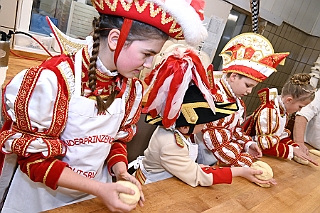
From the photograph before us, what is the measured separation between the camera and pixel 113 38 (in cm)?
64

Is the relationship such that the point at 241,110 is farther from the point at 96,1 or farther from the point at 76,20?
the point at 76,20

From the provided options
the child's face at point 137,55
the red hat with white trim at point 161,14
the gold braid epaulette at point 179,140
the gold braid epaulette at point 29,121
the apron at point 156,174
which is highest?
the red hat with white trim at point 161,14

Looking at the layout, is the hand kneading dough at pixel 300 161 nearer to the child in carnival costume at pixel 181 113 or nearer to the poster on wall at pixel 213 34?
the child in carnival costume at pixel 181 113

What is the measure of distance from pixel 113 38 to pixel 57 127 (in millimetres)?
248

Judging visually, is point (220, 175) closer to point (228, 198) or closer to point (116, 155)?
point (228, 198)

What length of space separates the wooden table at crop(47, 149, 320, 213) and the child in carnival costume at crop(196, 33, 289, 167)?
0.17 m

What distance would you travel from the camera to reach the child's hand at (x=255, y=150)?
1399mm

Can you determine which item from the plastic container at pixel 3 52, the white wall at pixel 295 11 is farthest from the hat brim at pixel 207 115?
the white wall at pixel 295 11

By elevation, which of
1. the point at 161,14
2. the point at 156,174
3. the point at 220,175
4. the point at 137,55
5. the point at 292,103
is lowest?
the point at 156,174

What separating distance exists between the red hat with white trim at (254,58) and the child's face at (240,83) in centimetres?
3

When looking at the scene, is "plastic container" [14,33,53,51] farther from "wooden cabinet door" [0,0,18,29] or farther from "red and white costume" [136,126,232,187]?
"red and white costume" [136,126,232,187]

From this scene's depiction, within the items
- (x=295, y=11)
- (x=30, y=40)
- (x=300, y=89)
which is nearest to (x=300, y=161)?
(x=300, y=89)

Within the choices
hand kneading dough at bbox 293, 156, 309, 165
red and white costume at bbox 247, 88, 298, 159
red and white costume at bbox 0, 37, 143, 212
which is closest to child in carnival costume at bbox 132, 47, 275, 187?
red and white costume at bbox 0, 37, 143, 212

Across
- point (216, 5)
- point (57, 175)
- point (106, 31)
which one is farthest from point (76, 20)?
point (57, 175)
